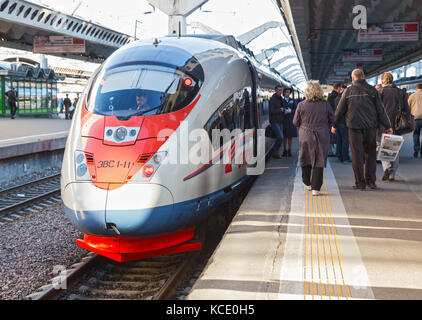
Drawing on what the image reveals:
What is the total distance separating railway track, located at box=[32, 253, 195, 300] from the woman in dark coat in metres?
2.02

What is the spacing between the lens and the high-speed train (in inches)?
200

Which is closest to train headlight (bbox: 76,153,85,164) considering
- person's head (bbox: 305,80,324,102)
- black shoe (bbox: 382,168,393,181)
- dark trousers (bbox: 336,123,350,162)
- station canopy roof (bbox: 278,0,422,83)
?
person's head (bbox: 305,80,324,102)

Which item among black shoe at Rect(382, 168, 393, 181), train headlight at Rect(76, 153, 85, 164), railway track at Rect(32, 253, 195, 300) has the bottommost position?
railway track at Rect(32, 253, 195, 300)

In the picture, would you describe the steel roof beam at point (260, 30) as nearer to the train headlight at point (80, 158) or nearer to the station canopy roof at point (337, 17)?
the station canopy roof at point (337, 17)

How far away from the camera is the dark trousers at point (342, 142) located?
34.5ft

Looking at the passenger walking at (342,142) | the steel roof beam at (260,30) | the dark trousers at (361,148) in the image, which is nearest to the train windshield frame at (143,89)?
the dark trousers at (361,148)

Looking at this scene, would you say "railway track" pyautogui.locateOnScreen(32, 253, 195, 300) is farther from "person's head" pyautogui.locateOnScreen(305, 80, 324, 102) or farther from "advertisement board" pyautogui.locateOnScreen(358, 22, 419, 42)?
"advertisement board" pyautogui.locateOnScreen(358, 22, 419, 42)

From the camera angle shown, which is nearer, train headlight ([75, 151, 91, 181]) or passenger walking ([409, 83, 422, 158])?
train headlight ([75, 151, 91, 181])

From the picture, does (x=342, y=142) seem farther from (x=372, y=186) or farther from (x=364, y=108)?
(x=364, y=108)

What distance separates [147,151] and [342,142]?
Answer: 256 inches

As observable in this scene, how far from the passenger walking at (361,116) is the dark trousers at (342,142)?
3.04 metres

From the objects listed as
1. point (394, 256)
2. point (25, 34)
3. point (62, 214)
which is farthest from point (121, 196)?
point (25, 34)

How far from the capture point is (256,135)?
324 inches

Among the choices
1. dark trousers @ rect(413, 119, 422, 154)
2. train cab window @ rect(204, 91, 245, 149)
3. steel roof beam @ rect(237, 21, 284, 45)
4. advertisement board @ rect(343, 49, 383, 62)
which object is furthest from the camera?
steel roof beam @ rect(237, 21, 284, 45)
